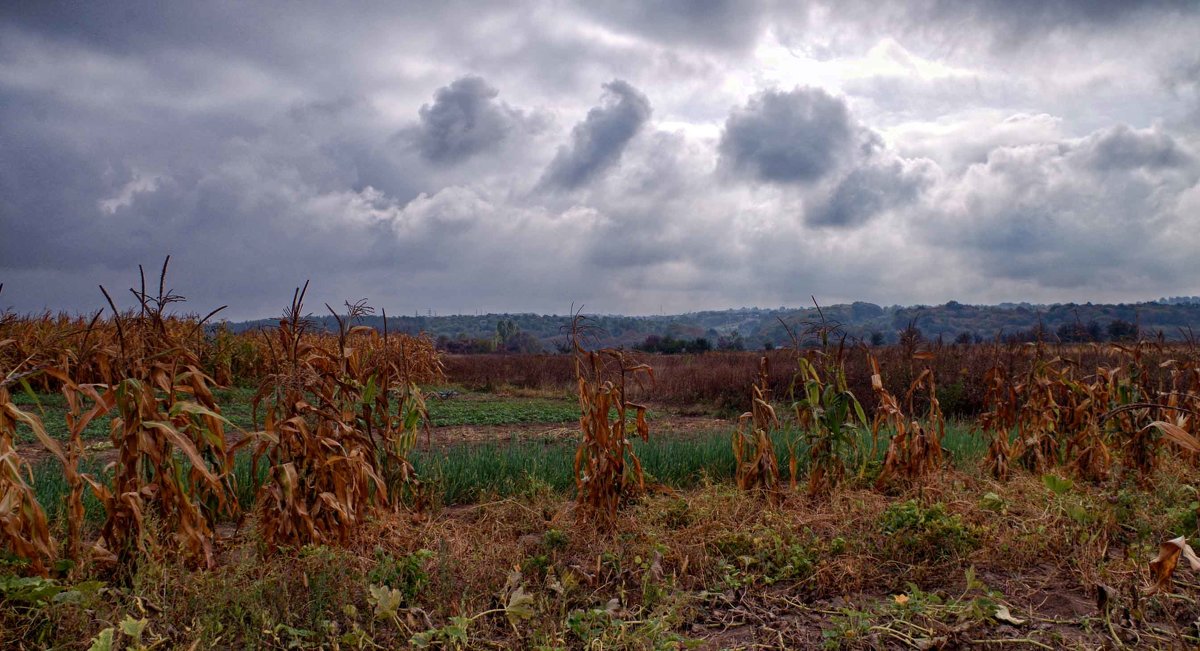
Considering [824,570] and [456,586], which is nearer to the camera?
[456,586]

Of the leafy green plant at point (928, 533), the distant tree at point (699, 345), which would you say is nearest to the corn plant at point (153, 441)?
the leafy green plant at point (928, 533)

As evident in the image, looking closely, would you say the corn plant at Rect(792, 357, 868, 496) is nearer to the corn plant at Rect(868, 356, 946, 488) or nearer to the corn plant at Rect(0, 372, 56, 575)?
the corn plant at Rect(868, 356, 946, 488)

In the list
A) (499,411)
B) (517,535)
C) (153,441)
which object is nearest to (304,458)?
(153,441)

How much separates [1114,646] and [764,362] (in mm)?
2978

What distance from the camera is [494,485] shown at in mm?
5840

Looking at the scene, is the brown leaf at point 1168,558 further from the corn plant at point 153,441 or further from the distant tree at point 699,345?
the distant tree at point 699,345

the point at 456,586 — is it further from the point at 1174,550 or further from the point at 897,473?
the point at 897,473

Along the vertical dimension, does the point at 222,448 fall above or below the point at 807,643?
above

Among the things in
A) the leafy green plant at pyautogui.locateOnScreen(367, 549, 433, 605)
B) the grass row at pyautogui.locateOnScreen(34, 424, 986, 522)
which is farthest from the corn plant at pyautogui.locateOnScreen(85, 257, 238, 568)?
the grass row at pyautogui.locateOnScreen(34, 424, 986, 522)

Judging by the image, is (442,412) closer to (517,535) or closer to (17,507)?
(517,535)

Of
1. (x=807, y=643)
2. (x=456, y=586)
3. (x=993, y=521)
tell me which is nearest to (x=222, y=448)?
(x=456, y=586)

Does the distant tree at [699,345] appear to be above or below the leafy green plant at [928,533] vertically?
above

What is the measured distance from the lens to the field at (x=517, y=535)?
3.28 metres

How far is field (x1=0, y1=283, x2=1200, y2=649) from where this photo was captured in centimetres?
328
